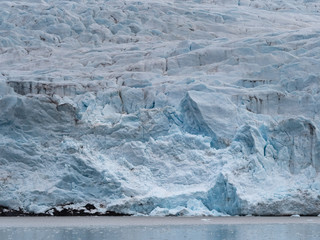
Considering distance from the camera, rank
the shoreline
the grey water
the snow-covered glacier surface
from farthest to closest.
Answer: the snow-covered glacier surface
the shoreline
the grey water

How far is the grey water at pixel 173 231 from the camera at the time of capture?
14719mm

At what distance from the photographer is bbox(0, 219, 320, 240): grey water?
1472 centimetres

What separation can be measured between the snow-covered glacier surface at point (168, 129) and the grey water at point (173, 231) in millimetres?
1219

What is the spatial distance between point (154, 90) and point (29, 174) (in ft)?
16.7

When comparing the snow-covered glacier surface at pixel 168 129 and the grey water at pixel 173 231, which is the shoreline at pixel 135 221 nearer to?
the grey water at pixel 173 231

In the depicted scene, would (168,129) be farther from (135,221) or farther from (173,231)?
(173,231)

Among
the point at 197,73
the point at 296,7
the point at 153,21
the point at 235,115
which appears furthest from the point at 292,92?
the point at 296,7

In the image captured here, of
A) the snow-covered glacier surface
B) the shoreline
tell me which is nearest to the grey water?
the shoreline

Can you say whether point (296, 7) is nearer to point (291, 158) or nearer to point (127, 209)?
point (291, 158)

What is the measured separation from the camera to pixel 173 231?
16109 mm

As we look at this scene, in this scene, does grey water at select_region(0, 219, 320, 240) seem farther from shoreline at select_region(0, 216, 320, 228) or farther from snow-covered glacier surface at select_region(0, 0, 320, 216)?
snow-covered glacier surface at select_region(0, 0, 320, 216)

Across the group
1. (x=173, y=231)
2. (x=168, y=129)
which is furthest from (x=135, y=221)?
(x=168, y=129)

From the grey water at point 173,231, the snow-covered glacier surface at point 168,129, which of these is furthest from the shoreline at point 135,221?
the snow-covered glacier surface at point 168,129

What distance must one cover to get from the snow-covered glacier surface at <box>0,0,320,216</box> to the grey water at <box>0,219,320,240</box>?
Answer: 122 centimetres
